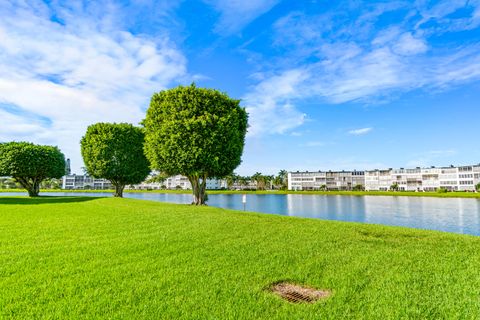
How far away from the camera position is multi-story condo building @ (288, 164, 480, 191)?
456 ft

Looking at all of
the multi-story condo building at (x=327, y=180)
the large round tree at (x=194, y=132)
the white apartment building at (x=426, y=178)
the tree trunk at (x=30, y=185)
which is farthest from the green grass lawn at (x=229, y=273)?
the multi-story condo building at (x=327, y=180)

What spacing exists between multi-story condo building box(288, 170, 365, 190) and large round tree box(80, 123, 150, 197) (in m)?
152

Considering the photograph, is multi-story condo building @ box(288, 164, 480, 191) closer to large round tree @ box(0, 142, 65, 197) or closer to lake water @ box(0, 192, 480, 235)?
lake water @ box(0, 192, 480, 235)

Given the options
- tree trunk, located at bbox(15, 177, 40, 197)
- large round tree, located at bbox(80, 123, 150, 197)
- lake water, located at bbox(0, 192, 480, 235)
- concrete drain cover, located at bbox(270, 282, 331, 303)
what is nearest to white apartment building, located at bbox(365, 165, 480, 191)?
lake water, located at bbox(0, 192, 480, 235)

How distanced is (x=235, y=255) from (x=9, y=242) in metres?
8.47

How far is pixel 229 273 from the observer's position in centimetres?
748

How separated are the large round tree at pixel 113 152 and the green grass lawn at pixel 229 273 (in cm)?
3503

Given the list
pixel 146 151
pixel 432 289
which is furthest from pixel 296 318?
pixel 146 151

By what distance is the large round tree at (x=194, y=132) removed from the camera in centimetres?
2898

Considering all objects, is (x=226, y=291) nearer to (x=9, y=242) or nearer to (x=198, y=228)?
(x=198, y=228)

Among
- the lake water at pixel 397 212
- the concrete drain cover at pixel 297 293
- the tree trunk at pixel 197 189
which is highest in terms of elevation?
the tree trunk at pixel 197 189

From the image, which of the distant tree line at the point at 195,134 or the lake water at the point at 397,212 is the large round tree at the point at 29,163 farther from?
the lake water at the point at 397,212

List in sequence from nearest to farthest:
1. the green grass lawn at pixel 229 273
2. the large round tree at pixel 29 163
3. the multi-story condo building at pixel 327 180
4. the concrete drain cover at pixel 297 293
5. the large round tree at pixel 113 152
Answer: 1. the green grass lawn at pixel 229 273
2. the concrete drain cover at pixel 297 293
3. the large round tree at pixel 113 152
4. the large round tree at pixel 29 163
5. the multi-story condo building at pixel 327 180

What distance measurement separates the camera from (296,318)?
17.3 ft
